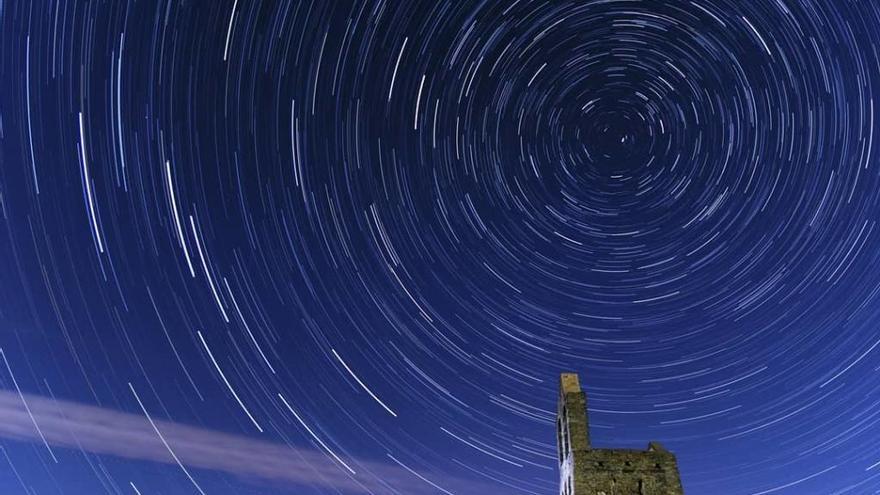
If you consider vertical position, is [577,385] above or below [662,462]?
above

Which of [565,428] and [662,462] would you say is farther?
[565,428]

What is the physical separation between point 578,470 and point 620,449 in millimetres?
2280

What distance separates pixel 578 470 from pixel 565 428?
4094 mm

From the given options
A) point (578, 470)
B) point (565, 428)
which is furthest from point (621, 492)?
point (565, 428)

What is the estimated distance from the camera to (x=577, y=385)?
33000 millimetres

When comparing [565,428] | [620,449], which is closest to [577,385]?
[565,428]

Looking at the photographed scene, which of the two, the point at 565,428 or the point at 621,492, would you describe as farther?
the point at 565,428

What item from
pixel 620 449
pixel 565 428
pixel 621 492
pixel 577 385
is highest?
pixel 577 385

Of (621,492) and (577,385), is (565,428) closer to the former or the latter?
(577,385)

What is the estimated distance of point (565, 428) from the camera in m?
31.9

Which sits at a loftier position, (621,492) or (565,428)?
(565,428)

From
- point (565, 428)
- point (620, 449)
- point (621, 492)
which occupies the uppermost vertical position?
point (565, 428)

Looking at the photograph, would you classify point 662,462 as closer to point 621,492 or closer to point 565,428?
point 621,492

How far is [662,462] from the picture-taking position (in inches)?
1115
